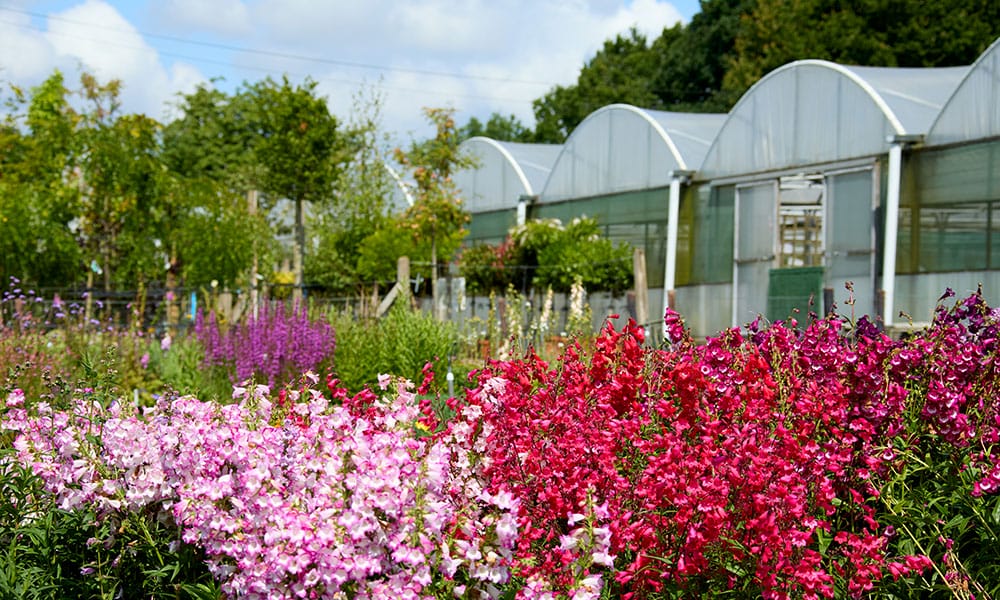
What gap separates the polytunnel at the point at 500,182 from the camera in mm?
22688

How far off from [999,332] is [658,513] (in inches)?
60.6

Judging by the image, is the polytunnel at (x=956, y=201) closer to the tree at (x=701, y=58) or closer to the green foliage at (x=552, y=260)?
the green foliage at (x=552, y=260)

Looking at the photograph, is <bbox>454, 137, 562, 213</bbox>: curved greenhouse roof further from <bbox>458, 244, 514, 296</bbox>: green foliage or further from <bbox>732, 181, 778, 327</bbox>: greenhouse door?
<bbox>732, 181, 778, 327</bbox>: greenhouse door

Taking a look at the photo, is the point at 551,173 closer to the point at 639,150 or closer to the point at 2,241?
the point at 639,150

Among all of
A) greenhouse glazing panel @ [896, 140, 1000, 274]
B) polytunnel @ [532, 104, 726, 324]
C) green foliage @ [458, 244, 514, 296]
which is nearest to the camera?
greenhouse glazing panel @ [896, 140, 1000, 274]

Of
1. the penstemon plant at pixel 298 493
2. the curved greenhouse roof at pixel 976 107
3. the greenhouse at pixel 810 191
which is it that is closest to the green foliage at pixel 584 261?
the greenhouse at pixel 810 191

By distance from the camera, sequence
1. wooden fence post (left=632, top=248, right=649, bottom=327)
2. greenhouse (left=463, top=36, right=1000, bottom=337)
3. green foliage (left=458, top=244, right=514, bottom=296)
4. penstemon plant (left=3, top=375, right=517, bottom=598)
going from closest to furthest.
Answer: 1. penstemon plant (left=3, top=375, right=517, bottom=598)
2. wooden fence post (left=632, top=248, right=649, bottom=327)
3. greenhouse (left=463, top=36, right=1000, bottom=337)
4. green foliage (left=458, top=244, right=514, bottom=296)

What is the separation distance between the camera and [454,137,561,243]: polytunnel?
2269 cm

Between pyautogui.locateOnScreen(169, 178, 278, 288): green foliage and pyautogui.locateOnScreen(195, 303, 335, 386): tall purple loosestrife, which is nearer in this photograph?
pyautogui.locateOnScreen(195, 303, 335, 386): tall purple loosestrife

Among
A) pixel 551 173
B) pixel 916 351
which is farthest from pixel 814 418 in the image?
pixel 551 173

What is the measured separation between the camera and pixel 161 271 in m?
17.9

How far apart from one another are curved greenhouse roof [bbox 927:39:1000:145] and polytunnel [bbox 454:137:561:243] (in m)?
9.66

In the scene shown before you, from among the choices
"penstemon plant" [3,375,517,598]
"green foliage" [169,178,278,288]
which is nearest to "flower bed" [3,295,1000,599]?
"penstemon plant" [3,375,517,598]

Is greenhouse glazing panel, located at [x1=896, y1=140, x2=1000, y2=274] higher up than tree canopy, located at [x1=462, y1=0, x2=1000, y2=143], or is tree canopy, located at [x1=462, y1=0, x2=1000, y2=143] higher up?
tree canopy, located at [x1=462, y1=0, x2=1000, y2=143]
